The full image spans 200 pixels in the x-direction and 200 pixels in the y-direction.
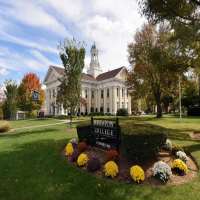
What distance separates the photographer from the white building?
52.7 meters

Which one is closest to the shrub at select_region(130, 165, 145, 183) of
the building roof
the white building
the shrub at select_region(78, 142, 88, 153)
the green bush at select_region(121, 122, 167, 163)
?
the green bush at select_region(121, 122, 167, 163)

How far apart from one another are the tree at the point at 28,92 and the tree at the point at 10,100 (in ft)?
20.4

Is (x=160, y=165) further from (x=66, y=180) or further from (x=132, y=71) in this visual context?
(x=132, y=71)

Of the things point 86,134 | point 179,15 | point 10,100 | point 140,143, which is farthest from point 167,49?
point 10,100

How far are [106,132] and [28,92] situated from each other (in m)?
44.5

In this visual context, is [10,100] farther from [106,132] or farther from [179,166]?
[179,166]

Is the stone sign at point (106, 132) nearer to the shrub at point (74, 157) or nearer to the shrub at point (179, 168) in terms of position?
the shrub at point (74, 157)

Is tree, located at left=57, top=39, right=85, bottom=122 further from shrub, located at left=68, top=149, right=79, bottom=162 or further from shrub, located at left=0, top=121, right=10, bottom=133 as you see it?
shrub, located at left=68, top=149, right=79, bottom=162

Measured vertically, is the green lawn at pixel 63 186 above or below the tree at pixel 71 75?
below

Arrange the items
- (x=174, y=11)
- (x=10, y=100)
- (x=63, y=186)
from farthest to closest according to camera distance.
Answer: (x=10, y=100) < (x=174, y=11) < (x=63, y=186)

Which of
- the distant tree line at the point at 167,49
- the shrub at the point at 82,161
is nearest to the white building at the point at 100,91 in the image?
the distant tree line at the point at 167,49

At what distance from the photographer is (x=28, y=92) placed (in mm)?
50000

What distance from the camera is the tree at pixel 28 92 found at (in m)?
47.3

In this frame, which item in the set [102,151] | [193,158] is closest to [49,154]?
[102,151]
